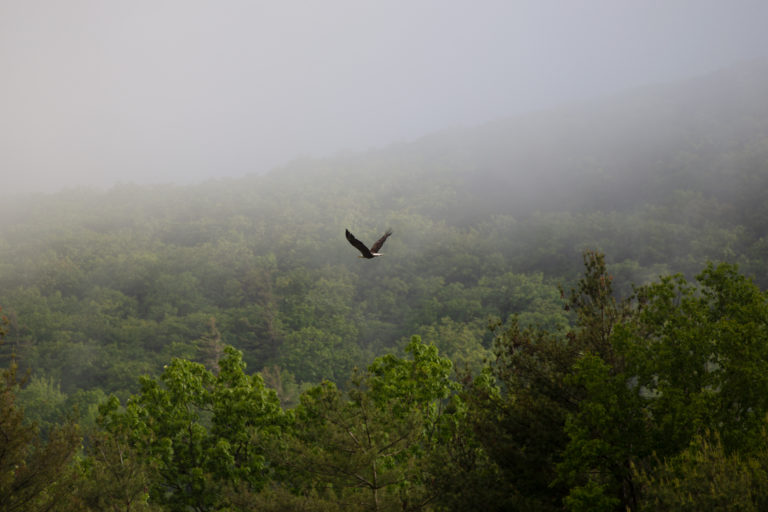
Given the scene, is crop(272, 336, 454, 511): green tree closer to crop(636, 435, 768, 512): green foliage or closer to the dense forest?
the dense forest

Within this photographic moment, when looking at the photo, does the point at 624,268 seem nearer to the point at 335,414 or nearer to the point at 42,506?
the point at 335,414

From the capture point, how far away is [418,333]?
7106 cm

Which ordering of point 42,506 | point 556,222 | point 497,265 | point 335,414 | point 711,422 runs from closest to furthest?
point 711,422 < point 42,506 < point 335,414 < point 497,265 < point 556,222

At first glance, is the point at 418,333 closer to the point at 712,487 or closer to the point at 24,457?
the point at 24,457

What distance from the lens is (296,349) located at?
63688 millimetres

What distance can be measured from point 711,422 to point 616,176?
144266mm

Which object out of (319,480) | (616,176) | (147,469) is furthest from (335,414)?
(616,176)

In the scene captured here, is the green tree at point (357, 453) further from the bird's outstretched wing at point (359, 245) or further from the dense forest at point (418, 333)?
the bird's outstretched wing at point (359, 245)

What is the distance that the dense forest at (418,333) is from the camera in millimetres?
11844

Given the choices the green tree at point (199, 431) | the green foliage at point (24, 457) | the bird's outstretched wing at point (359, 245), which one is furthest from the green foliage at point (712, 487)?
the green foliage at point (24, 457)

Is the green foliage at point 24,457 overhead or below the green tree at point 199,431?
overhead

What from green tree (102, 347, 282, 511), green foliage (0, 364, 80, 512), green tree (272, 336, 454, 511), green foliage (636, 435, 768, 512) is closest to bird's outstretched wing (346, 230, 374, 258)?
green foliage (636, 435, 768, 512)

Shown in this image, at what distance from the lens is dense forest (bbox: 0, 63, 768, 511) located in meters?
11.8

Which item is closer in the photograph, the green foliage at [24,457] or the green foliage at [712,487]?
the green foliage at [712,487]
